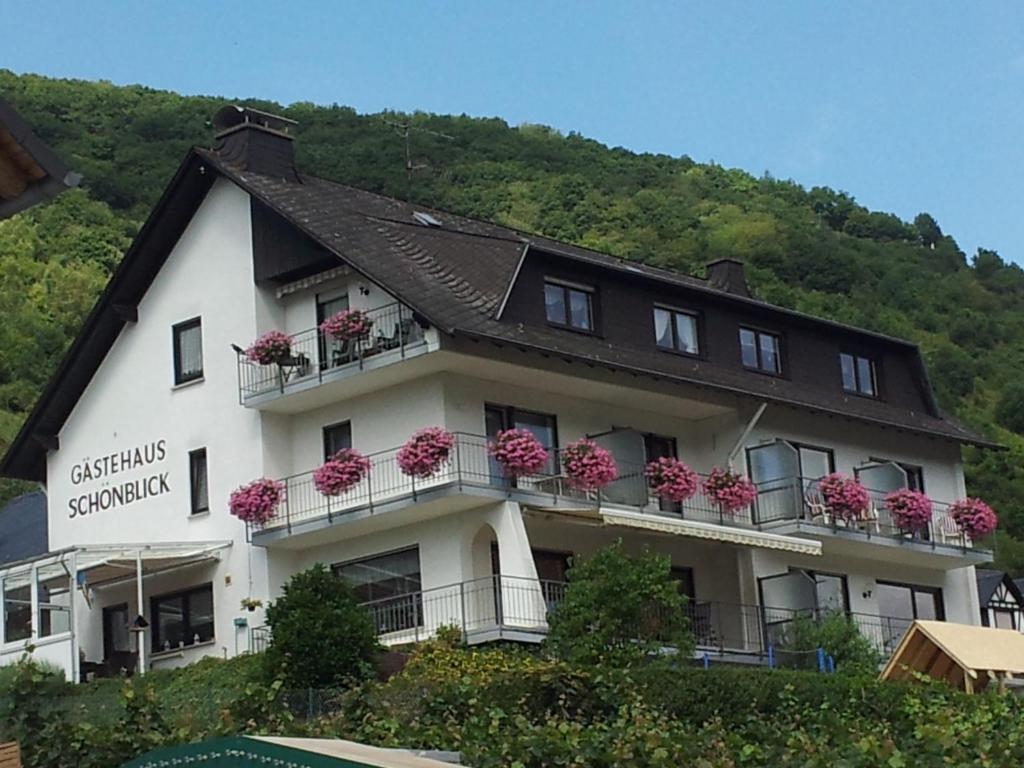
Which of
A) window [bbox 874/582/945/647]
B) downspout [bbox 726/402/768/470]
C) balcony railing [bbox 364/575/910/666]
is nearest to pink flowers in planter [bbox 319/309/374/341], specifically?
balcony railing [bbox 364/575/910/666]

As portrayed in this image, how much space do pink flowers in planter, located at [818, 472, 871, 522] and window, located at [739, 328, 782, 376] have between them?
272cm

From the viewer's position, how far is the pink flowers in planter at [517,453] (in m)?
34.5

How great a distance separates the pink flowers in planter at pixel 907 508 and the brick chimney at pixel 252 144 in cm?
1315

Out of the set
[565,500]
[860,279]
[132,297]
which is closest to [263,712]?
[565,500]

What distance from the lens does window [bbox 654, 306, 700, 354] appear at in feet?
130

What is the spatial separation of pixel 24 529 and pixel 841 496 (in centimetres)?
1916

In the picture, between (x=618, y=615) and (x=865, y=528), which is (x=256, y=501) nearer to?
(x=618, y=615)

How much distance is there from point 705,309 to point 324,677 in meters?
12.6

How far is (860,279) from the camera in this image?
3356 inches

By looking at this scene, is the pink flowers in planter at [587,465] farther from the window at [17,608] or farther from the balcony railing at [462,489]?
the window at [17,608]

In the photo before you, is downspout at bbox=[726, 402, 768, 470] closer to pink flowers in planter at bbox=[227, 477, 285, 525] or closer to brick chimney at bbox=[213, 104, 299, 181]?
pink flowers in planter at bbox=[227, 477, 285, 525]

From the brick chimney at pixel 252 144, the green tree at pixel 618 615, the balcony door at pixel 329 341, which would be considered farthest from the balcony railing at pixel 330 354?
the green tree at pixel 618 615

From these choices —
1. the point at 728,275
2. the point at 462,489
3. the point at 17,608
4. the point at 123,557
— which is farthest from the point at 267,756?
the point at 728,275

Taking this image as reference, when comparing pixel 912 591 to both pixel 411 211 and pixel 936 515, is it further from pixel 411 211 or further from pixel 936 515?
pixel 411 211
